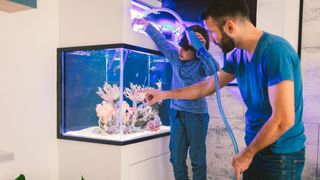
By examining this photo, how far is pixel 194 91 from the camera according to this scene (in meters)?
1.86

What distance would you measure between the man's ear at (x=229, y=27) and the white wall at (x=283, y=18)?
633 mm

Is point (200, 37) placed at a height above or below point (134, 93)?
above

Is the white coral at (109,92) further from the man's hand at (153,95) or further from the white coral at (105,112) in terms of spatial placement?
the man's hand at (153,95)

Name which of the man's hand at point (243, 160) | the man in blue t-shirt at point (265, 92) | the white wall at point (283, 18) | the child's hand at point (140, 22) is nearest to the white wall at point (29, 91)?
the child's hand at point (140, 22)

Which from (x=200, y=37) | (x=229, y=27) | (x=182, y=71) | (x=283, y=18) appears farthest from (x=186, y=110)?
(x=283, y=18)

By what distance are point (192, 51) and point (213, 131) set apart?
0.73 metres

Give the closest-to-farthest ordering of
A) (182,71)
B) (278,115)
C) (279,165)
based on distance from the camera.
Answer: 1. (278,115)
2. (279,165)
3. (182,71)

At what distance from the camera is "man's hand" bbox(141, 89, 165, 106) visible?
1.95 metres

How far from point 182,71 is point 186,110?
0.25m

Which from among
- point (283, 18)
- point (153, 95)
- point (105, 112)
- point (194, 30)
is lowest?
point (105, 112)

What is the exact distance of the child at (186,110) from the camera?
1.88 metres

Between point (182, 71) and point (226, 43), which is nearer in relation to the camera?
point (226, 43)

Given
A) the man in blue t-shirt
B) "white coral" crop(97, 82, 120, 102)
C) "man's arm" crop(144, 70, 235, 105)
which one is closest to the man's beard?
the man in blue t-shirt

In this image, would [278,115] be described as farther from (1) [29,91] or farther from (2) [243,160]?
(1) [29,91]
